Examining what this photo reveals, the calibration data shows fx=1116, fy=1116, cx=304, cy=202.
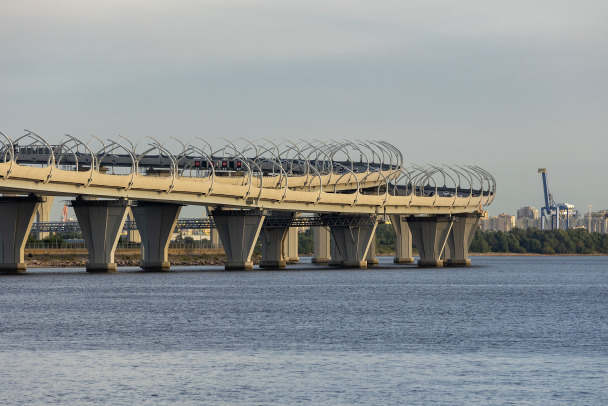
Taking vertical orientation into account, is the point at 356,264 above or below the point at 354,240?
below

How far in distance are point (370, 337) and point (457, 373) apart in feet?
42.3

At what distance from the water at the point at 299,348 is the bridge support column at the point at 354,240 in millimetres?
65657

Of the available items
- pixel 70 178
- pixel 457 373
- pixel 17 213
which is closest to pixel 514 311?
pixel 457 373

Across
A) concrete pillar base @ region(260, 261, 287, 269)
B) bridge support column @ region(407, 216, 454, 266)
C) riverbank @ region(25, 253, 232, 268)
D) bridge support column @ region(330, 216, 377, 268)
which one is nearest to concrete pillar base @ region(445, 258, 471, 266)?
bridge support column @ region(407, 216, 454, 266)

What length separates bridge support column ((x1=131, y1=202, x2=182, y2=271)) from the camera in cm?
12669

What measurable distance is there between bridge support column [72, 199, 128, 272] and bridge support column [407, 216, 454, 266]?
66.1 m

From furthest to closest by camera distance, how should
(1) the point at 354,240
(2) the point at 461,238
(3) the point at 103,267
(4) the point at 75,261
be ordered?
(2) the point at 461,238 → (4) the point at 75,261 → (1) the point at 354,240 → (3) the point at 103,267

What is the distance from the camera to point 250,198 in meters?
134

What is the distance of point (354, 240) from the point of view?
6225 inches

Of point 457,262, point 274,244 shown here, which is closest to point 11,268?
point 274,244

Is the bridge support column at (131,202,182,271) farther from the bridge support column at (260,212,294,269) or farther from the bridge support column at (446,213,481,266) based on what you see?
the bridge support column at (446,213,481,266)

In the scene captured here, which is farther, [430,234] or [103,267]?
[430,234]

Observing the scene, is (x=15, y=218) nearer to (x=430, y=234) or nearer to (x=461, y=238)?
(x=430, y=234)

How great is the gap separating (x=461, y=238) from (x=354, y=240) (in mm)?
33004
